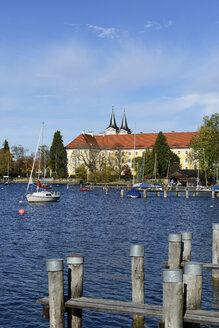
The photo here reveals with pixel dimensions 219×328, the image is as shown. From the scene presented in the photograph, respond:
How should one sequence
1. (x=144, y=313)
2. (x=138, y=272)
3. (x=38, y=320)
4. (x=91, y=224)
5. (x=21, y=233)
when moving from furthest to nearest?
(x=91, y=224)
(x=21, y=233)
(x=38, y=320)
(x=138, y=272)
(x=144, y=313)

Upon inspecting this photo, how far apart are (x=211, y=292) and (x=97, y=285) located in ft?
13.1

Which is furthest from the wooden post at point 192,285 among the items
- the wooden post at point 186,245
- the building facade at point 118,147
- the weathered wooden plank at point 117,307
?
the building facade at point 118,147

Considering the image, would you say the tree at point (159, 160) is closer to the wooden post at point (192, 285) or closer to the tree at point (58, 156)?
Result: the tree at point (58, 156)

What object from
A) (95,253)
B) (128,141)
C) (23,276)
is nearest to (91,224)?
(95,253)

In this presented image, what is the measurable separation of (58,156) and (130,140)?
1154 inches

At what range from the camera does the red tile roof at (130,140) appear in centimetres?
15825

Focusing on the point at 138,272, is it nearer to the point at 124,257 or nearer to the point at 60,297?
the point at 60,297

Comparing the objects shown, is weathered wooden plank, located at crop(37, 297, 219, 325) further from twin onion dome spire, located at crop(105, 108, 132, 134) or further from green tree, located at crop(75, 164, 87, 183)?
twin onion dome spire, located at crop(105, 108, 132, 134)

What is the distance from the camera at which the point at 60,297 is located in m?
9.31

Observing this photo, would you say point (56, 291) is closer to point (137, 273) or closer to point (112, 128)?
point (137, 273)

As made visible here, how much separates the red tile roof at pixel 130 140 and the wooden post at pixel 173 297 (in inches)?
5761

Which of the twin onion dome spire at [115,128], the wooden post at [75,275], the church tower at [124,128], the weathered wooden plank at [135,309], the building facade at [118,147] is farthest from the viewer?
the twin onion dome spire at [115,128]

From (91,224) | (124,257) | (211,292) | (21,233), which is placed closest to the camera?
(211,292)

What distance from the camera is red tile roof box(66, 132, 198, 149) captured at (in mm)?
158250
